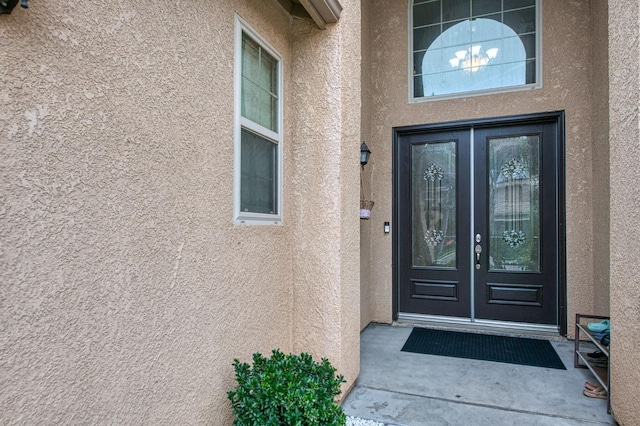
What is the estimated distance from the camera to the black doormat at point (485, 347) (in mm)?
3529

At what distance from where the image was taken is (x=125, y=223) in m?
1.32

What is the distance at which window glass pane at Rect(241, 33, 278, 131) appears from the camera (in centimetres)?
221

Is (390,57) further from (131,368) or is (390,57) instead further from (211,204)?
(131,368)

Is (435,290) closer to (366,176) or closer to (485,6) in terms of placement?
(366,176)

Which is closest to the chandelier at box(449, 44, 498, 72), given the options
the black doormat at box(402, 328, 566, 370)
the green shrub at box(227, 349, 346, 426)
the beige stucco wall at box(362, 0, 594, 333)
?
the beige stucco wall at box(362, 0, 594, 333)

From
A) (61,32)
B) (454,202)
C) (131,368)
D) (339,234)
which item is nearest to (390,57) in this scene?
(454,202)

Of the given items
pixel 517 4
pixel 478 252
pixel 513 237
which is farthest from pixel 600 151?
pixel 517 4

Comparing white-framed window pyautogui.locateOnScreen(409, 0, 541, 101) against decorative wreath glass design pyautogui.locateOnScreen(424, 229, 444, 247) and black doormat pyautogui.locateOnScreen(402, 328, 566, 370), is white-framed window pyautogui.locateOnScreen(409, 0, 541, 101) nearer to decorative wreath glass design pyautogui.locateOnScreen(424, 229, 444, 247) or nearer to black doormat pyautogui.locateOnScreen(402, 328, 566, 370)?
decorative wreath glass design pyautogui.locateOnScreen(424, 229, 444, 247)

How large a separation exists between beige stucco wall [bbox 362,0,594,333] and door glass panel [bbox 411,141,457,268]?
14.1 inches

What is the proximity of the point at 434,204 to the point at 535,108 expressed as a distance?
62.4 inches

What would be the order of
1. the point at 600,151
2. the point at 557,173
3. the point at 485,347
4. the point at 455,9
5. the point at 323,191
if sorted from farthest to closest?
the point at 455,9
the point at 557,173
the point at 485,347
the point at 600,151
the point at 323,191

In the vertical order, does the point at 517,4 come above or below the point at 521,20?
above

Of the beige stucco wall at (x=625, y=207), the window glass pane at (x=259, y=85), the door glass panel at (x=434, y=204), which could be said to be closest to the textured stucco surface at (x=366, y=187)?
the door glass panel at (x=434, y=204)

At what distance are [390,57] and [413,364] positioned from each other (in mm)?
3741
